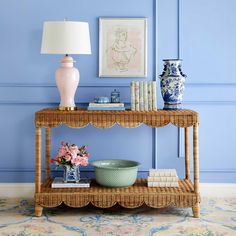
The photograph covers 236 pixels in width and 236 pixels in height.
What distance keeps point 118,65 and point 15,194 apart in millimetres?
1302

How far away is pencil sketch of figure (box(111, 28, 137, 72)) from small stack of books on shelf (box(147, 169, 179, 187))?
2.78 feet

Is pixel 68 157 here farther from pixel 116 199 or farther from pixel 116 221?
pixel 116 221

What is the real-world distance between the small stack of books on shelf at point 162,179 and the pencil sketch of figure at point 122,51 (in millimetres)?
849

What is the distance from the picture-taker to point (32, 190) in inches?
153

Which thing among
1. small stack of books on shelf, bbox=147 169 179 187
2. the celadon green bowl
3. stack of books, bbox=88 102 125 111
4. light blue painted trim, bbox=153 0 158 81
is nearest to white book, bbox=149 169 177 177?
small stack of books on shelf, bbox=147 169 179 187

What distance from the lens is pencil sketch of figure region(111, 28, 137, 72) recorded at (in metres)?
3.78

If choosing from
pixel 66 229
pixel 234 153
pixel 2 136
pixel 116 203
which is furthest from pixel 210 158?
pixel 2 136

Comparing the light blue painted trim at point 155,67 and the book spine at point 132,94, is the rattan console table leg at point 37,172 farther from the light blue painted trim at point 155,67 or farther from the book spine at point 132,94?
the light blue painted trim at point 155,67

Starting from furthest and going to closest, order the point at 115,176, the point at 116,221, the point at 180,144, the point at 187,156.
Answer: the point at 180,144 → the point at 187,156 → the point at 115,176 → the point at 116,221

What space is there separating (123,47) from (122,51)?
0.10 ft

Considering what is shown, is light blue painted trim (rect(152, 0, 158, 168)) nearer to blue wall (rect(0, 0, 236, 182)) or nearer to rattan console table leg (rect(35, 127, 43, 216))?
blue wall (rect(0, 0, 236, 182))

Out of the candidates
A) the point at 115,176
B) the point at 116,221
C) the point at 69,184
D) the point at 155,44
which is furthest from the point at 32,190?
the point at 155,44

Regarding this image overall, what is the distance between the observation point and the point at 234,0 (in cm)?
380

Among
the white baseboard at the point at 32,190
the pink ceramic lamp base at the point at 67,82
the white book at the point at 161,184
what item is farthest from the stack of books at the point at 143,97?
the white baseboard at the point at 32,190
